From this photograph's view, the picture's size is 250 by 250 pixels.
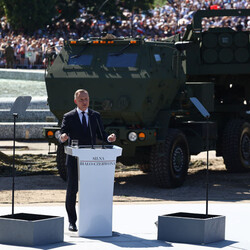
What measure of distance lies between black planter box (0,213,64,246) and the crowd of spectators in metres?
30.4

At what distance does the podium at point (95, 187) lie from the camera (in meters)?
9.39

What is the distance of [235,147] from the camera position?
56.2ft

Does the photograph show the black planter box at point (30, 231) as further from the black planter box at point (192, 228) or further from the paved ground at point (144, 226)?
the black planter box at point (192, 228)

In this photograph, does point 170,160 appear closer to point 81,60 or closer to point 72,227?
point 81,60

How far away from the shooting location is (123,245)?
361 inches

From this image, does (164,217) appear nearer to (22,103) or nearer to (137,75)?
(22,103)

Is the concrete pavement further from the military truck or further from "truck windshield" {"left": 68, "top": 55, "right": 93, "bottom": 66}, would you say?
"truck windshield" {"left": 68, "top": 55, "right": 93, "bottom": 66}

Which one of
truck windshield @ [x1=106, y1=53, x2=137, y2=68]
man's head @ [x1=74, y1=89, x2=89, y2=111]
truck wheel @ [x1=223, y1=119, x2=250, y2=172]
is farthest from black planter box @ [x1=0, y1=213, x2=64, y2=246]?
truck wheel @ [x1=223, y1=119, x2=250, y2=172]

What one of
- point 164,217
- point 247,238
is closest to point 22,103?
point 164,217

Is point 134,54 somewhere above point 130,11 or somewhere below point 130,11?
below

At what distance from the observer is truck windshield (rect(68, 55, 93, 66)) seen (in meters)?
15.3

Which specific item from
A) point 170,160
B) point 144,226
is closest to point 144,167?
point 170,160

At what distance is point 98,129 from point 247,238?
80.8 inches

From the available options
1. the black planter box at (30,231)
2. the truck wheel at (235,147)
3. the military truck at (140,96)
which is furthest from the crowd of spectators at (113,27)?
the black planter box at (30,231)
